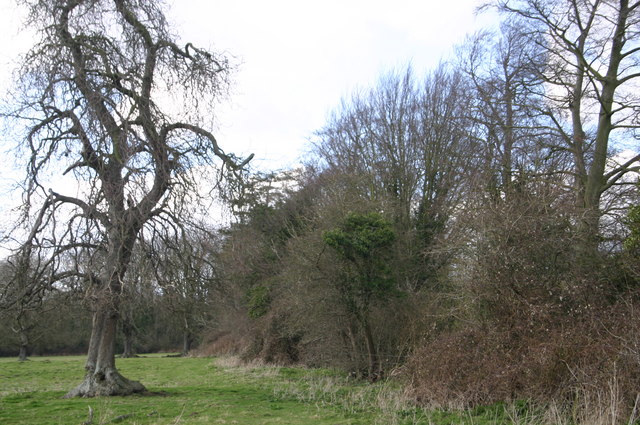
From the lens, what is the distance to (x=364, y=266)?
14664 millimetres

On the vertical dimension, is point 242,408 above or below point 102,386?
below

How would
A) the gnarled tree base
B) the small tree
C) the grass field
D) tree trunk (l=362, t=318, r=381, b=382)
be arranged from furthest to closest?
tree trunk (l=362, t=318, r=381, b=382), the small tree, the gnarled tree base, the grass field

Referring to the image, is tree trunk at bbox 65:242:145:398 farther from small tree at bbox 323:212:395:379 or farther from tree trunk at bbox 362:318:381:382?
tree trunk at bbox 362:318:381:382

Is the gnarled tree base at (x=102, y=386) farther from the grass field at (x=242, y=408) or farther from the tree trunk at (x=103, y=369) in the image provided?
the grass field at (x=242, y=408)

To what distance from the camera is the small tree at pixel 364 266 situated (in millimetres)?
14266

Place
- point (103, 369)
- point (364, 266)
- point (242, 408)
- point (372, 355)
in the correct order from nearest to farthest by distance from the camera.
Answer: point (242, 408), point (103, 369), point (364, 266), point (372, 355)

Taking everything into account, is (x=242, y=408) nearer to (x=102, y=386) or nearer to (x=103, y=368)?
(x=102, y=386)

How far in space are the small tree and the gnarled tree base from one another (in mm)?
6045

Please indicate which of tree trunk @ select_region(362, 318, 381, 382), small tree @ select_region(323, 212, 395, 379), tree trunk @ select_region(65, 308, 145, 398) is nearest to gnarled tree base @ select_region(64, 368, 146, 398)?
tree trunk @ select_region(65, 308, 145, 398)

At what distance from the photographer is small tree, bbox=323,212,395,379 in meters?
14.3

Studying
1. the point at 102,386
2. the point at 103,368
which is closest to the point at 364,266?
the point at 103,368

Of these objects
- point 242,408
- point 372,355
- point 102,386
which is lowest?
point 242,408

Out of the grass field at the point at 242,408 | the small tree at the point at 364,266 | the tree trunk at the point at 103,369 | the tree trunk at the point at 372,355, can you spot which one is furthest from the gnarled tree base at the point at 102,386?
the tree trunk at the point at 372,355

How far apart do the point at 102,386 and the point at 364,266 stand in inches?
285
